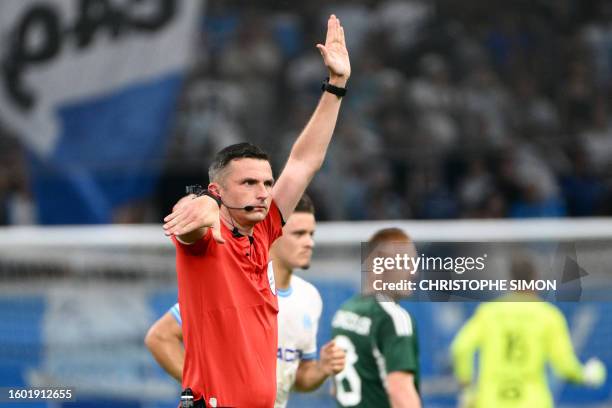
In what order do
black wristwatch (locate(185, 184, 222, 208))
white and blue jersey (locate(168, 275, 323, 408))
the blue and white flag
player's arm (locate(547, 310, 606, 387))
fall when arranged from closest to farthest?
black wristwatch (locate(185, 184, 222, 208))
white and blue jersey (locate(168, 275, 323, 408))
player's arm (locate(547, 310, 606, 387))
the blue and white flag

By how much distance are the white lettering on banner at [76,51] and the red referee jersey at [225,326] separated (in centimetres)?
852

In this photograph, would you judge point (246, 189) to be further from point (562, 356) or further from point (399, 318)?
point (562, 356)

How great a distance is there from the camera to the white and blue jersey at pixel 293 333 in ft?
19.0

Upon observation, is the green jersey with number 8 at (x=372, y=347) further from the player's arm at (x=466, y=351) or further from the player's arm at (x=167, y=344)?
the player's arm at (x=466, y=351)

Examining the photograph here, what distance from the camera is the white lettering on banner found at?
40.7ft

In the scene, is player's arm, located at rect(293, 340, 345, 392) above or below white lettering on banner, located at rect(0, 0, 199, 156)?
below

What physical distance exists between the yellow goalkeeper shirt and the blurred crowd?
3.28 metres

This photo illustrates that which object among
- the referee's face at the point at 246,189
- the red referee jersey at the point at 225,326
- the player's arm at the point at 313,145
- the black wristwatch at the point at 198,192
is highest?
the player's arm at the point at 313,145

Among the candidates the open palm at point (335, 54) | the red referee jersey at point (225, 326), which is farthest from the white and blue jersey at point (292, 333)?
the open palm at point (335, 54)

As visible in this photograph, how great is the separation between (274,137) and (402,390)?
6.89 meters

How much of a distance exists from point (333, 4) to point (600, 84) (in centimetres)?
337

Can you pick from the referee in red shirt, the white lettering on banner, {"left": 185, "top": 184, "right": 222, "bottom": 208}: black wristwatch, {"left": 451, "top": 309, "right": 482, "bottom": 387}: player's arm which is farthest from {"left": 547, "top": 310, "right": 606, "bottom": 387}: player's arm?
the white lettering on banner

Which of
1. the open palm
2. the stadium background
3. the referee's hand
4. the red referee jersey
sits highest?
the stadium background

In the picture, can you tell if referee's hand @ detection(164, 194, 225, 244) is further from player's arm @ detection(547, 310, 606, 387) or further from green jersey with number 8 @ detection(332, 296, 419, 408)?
player's arm @ detection(547, 310, 606, 387)
